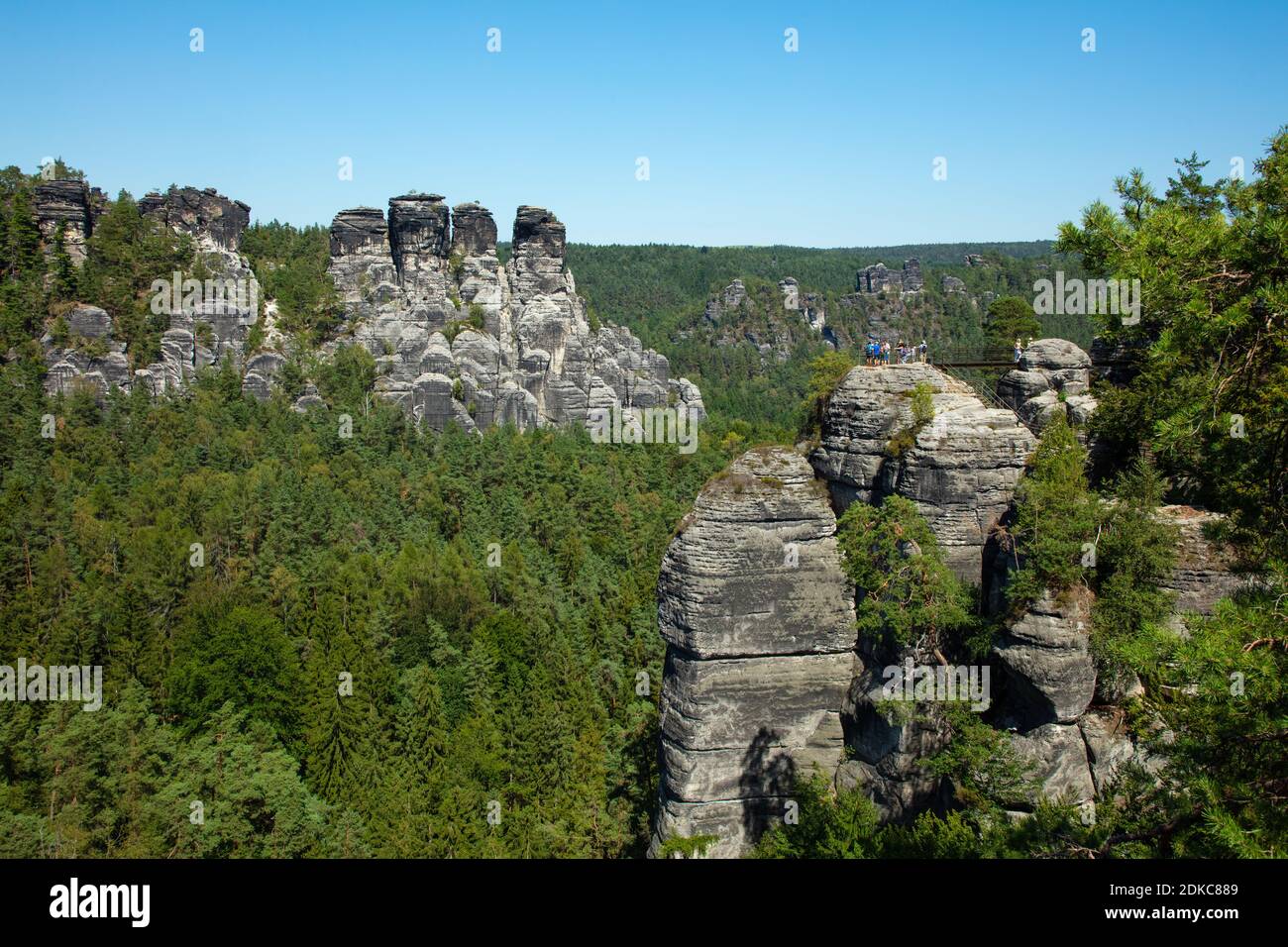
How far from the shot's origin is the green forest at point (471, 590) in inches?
338

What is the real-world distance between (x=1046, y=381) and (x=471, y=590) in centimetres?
2842

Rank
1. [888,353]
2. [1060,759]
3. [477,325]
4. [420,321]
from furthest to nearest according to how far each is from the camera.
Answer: [477,325], [420,321], [888,353], [1060,759]

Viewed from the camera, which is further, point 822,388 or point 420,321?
point 420,321

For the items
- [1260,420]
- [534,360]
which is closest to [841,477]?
[1260,420]

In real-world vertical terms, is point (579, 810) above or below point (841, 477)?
below

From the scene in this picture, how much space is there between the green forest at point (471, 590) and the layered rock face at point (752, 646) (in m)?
1.18

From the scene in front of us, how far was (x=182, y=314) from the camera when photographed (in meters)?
72.9

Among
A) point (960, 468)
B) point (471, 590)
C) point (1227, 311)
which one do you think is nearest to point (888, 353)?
point (960, 468)

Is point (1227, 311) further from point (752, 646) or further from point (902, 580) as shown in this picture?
point (752, 646)

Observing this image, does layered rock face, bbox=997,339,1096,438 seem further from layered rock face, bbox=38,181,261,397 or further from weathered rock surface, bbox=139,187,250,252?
weathered rock surface, bbox=139,187,250,252

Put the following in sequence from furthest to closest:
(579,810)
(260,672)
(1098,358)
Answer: (260,672) → (579,810) → (1098,358)
